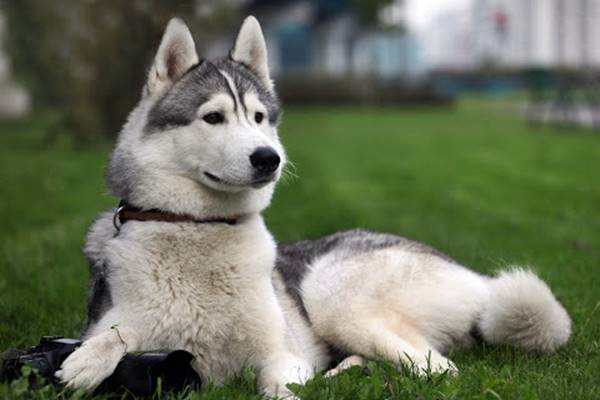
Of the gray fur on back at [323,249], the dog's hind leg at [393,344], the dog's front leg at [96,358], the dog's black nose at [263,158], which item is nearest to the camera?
the dog's front leg at [96,358]

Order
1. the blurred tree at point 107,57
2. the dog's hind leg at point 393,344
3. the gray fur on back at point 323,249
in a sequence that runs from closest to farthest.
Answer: the dog's hind leg at point 393,344 < the gray fur on back at point 323,249 < the blurred tree at point 107,57

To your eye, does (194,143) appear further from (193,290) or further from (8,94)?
(8,94)

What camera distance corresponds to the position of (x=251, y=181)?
3.13 metres

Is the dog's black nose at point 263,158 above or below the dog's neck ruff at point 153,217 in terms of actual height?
above

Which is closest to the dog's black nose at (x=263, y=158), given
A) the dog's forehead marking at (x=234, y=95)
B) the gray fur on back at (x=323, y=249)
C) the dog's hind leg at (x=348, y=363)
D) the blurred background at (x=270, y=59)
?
the dog's forehead marking at (x=234, y=95)

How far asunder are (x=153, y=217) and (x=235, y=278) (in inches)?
16.5

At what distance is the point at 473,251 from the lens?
5723 mm

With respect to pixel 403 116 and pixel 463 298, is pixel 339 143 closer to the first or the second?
pixel 403 116

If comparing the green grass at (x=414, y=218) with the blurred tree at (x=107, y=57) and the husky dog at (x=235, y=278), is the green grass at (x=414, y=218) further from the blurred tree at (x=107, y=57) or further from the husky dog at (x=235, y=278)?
the blurred tree at (x=107, y=57)

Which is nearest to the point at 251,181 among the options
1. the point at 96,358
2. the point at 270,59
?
the point at 96,358

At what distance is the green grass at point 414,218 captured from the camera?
3.05 metres

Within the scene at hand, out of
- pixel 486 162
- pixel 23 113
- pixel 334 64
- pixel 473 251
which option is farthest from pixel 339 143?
pixel 334 64

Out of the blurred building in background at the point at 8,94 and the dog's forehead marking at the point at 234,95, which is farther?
the blurred building in background at the point at 8,94

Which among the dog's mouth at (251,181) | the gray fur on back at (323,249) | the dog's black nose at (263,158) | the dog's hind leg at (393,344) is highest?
the dog's black nose at (263,158)
